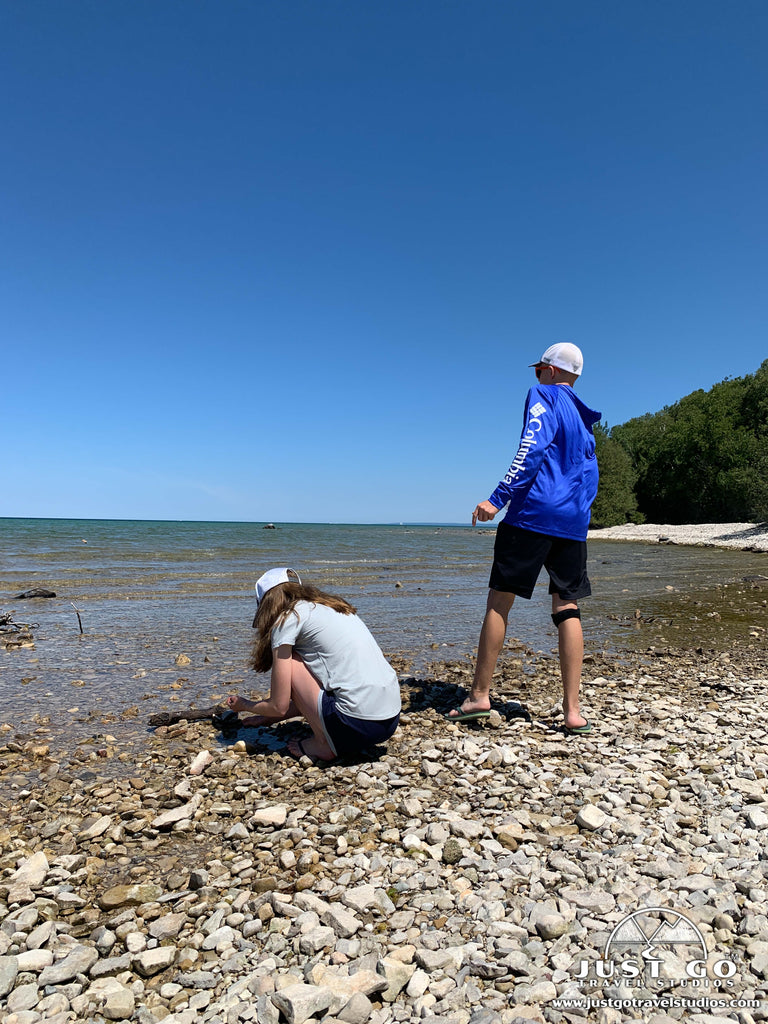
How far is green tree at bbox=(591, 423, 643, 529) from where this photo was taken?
6944 centimetres

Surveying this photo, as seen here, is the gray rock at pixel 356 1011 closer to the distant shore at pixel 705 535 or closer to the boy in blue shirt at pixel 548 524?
the boy in blue shirt at pixel 548 524

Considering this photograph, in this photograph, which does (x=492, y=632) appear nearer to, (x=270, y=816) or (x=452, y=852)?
(x=452, y=852)

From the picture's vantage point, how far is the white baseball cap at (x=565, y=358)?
4.70 m

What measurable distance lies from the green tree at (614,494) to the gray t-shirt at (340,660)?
68.1 metres

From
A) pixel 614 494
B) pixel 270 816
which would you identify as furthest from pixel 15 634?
pixel 614 494

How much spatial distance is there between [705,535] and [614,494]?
23689mm

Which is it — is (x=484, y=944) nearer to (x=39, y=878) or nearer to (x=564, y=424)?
(x=39, y=878)

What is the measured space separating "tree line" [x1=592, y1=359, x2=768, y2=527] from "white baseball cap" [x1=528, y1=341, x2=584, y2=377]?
175ft

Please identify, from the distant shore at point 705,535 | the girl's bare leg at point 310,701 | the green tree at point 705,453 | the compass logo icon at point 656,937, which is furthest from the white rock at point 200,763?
the green tree at point 705,453

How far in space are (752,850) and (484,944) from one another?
1430 mm

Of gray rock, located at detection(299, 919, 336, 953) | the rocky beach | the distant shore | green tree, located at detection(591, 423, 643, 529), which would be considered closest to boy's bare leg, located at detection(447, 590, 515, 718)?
the rocky beach

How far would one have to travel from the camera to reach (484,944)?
2.25m

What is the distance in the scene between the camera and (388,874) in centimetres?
274

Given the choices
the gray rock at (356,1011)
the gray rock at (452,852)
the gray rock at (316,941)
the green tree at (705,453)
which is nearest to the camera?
the gray rock at (356,1011)
